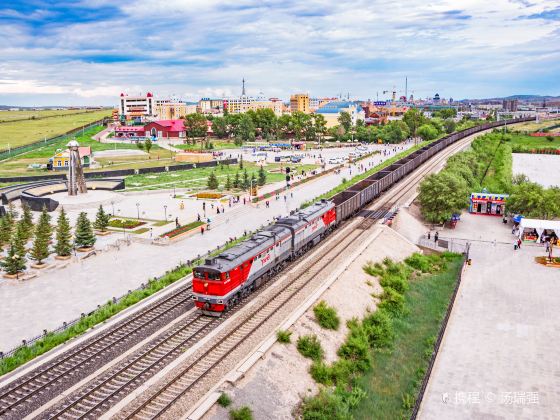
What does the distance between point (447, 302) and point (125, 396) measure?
22360mm

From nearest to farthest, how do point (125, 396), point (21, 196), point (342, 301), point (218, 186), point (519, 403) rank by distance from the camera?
1. point (125, 396)
2. point (519, 403)
3. point (342, 301)
4. point (21, 196)
5. point (218, 186)

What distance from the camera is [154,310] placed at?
89.8ft

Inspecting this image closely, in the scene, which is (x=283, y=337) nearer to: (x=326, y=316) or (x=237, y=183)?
(x=326, y=316)

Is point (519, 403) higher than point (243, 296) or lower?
lower

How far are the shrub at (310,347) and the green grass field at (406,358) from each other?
233 centimetres

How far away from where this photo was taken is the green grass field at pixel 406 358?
838 inches

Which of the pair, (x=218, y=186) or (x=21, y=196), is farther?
(x=218, y=186)

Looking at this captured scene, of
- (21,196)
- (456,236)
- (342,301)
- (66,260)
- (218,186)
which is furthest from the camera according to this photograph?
(218,186)

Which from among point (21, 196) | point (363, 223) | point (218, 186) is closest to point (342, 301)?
point (363, 223)

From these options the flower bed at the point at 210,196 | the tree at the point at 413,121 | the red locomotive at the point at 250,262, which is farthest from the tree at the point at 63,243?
the tree at the point at 413,121

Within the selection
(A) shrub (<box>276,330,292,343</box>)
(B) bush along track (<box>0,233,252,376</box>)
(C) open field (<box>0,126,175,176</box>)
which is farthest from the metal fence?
(C) open field (<box>0,126,175,176</box>)

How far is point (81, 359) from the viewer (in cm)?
2200

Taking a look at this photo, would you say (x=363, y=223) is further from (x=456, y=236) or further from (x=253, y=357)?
(x=253, y=357)

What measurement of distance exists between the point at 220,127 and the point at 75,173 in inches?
3620
